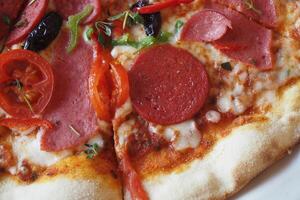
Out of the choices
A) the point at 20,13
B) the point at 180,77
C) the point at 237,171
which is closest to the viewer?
the point at 237,171

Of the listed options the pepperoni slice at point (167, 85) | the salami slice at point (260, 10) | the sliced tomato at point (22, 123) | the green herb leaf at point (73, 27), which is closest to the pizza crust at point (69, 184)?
the sliced tomato at point (22, 123)

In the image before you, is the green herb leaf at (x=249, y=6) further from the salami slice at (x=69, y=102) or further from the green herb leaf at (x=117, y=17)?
the salami slice at (x=69, y=102)

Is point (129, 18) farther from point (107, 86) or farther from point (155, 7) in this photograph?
point (107, 86)

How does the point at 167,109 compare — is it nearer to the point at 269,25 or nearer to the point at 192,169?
the point at 192,169

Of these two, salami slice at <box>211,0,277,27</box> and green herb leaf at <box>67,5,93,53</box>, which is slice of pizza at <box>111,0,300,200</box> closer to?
salami slice at <box>211,0,277,27</box>

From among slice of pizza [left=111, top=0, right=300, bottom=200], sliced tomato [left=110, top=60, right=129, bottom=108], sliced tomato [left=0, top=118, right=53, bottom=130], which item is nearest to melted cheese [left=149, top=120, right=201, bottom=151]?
slice of pizza [left=111, top=0, right=300, bottom=200]

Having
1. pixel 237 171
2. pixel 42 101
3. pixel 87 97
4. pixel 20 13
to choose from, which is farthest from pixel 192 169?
pixel 20 13

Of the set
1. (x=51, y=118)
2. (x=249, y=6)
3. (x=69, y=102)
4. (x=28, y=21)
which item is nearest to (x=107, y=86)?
(x=69, y=102)
